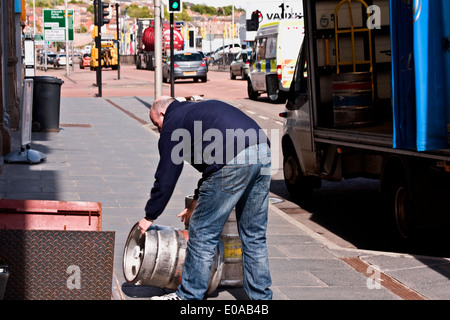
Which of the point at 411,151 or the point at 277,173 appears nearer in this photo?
the point at 411,151

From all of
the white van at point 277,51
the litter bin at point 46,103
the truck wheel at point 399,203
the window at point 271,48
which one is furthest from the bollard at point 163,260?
the window at point 271,48

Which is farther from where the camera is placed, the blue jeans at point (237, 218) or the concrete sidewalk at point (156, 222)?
the concrete sidewalk at point (156, 222)

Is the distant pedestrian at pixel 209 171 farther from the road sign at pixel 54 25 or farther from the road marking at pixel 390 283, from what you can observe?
the road sign at pixel 54 25

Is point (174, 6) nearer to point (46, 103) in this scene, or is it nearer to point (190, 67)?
point (46, 103)

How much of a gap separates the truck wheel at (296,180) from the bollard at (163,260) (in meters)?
5.31

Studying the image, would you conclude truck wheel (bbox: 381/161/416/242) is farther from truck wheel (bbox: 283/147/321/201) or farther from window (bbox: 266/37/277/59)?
window (bbox: 266/37/277/59)

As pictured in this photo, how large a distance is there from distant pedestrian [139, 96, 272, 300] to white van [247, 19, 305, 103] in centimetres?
1946

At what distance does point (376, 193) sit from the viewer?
38.7 ft

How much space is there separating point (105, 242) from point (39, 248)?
1.29 ft

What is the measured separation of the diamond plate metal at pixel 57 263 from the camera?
17.0 ft

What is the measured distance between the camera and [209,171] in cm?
519

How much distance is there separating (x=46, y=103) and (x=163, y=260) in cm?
1283
